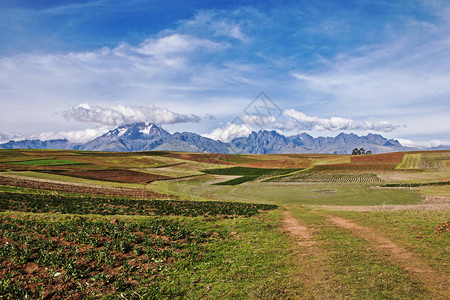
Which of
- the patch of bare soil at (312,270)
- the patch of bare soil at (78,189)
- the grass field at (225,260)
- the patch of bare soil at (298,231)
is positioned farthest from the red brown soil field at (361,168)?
the patch of bare soil at (312,270)

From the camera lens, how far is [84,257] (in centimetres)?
1366

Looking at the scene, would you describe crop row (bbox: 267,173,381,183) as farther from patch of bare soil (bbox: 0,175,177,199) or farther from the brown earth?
patch of bare soil (bbox: 0,175,177,199)

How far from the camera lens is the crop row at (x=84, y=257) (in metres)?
10.8

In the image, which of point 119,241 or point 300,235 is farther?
point 300,235

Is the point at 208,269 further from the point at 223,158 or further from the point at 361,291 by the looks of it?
the point at 223,158

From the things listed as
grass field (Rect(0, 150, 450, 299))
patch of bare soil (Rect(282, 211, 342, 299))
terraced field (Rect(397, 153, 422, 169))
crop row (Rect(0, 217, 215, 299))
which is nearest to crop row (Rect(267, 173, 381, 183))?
terraced field (Rect(397, 153, 422, 169))

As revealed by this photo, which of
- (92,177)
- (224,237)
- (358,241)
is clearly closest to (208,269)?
(224,237)

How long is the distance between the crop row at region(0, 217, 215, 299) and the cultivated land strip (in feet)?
37.5

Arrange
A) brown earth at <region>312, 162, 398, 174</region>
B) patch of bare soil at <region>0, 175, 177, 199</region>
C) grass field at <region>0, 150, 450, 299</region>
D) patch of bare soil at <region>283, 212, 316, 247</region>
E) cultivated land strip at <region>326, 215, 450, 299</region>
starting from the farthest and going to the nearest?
1. brown earth at <region>312, 162, 398, 174</region>
2. patch of bare soil at <region>0, 175, 177, 199</region>
3. patch of bare soil at <region>283, 212, 316, 247</region>
4. cultivated land strip at <region>326, 215, 450, 299</region>
5. grass field at <region>0, 150, 450, 299</region>

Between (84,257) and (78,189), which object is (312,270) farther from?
(78,189)

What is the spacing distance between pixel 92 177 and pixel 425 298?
80.4 meters

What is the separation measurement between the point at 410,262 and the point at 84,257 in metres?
18.0

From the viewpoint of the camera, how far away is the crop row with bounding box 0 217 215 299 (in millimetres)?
10828

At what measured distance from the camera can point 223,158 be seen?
596 ft
